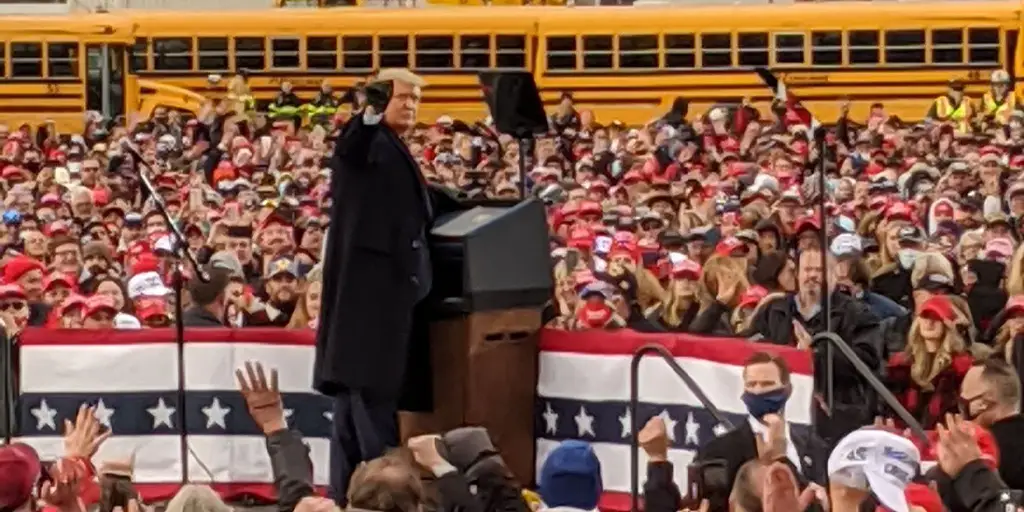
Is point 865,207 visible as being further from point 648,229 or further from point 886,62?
point 886,62

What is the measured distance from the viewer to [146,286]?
14641mm

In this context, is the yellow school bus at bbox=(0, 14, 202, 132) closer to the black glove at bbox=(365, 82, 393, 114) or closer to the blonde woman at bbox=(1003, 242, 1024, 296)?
the blonde woman at bbox=(1003, 242, 1024, 296)

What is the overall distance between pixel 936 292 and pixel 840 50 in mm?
28382

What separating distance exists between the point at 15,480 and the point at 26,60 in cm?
3706

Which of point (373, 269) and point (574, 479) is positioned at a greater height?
point (373, 269)

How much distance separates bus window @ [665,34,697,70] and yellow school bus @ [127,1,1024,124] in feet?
0.07

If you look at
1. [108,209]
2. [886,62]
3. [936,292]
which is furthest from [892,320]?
[886,62]

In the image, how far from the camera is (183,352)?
1265 centimetres

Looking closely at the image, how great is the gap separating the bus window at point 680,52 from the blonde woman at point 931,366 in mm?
29988

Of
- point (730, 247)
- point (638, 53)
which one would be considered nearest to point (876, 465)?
point (730, 247)

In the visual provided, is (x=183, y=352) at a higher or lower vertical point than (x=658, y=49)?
lower

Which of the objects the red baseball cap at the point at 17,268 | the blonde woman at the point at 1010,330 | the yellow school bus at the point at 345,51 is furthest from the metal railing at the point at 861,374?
the yellow school bus at the point at 345,51

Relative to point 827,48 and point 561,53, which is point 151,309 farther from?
point 561,53

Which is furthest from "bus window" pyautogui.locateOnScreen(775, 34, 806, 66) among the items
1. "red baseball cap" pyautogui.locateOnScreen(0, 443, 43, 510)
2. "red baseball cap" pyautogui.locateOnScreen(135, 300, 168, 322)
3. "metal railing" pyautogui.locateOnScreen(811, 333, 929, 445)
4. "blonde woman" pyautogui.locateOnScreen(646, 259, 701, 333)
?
"red baseball cap" pyautogui.locateOnScreen(0, 443, 43, 510)
